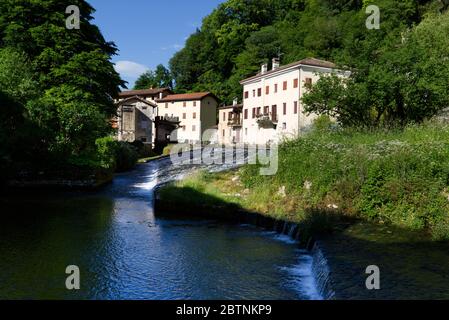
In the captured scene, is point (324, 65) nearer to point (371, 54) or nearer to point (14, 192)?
point (371, 54)

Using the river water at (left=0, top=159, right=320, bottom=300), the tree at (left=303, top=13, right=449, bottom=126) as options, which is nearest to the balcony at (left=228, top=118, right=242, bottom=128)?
the tree at (left=303, top=13, right=449, bottom=126)

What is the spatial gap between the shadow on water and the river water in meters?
0.82

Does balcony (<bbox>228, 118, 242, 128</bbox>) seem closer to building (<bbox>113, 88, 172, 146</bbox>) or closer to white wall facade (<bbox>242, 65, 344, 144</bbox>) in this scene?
white wall facade (<bbox>242, 65, 344, 144</bbox>)

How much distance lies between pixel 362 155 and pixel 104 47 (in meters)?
27.6

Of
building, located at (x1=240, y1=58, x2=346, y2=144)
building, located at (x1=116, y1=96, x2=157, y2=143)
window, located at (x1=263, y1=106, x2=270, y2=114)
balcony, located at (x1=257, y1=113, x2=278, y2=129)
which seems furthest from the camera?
building, located at (x1=116, y1=96, x2=157, y2=143)

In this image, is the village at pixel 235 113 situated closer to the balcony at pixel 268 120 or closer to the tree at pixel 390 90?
the balcony at pixel 268 120

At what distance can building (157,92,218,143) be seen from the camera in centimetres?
7331

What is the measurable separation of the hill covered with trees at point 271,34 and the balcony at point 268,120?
9.99m

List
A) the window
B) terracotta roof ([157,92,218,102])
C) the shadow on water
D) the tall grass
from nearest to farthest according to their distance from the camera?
the shadow on water < the tall grass < the window < terracotta roof ([157,92,218,102])

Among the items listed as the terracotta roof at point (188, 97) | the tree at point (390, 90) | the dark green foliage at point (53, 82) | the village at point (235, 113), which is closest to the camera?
the tree at point (390, 90)

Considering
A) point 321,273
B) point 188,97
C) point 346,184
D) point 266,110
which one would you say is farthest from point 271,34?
point 321,273

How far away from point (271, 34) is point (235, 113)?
1886 cm

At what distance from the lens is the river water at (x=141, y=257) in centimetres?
920

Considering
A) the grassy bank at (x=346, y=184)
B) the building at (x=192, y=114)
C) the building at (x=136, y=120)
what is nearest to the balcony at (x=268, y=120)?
the building at (x=136, y=120)
